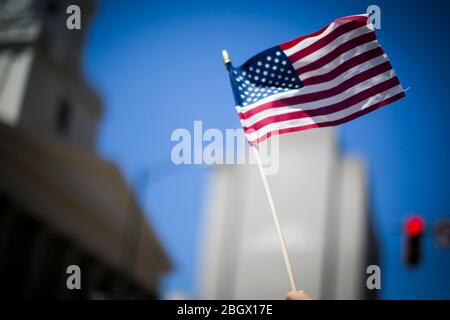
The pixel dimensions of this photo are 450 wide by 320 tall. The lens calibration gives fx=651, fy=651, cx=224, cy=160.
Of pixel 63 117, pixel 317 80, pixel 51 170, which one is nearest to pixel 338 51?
pixel 317 80

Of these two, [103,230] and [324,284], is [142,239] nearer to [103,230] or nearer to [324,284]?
[103,230]

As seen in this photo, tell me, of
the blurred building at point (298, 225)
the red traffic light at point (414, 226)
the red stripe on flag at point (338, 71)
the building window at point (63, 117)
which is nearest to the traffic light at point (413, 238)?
the red traffic light at point (414, 226)

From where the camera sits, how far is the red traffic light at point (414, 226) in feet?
49.9

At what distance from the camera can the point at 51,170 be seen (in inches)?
1432

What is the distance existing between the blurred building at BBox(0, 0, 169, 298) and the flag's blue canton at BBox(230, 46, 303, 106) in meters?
23.5

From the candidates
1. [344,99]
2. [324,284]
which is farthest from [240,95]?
[324,284]

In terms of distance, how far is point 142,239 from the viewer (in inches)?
1957

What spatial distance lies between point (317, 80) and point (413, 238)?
9852 mm

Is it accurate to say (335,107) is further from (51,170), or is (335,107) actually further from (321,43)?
(51,170)

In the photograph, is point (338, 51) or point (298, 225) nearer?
point (338, 51)

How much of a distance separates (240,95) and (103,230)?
1561 inches

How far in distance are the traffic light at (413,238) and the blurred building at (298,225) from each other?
190 ft

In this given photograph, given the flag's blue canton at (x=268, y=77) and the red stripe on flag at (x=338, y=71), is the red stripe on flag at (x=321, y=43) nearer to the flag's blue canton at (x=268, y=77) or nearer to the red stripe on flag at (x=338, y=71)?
the flag's blue canton at (x=268, y=77)

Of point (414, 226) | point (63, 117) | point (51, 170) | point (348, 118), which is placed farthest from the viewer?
point (63, 117)
